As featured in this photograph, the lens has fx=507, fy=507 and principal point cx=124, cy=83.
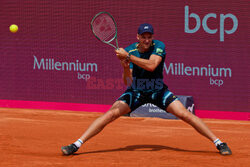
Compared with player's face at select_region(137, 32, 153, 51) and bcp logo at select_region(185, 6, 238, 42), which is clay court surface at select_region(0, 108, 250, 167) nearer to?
player's face at select_region(137, 32, 153, 51)

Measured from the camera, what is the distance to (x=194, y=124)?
6.45 m

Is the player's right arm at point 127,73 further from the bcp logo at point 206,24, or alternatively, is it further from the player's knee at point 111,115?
the bcp logo at point 206,24

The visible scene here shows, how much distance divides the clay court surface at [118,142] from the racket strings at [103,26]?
160cm

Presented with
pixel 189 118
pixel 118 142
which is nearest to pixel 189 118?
pixel 189 118

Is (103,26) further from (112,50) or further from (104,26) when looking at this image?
(112,50)

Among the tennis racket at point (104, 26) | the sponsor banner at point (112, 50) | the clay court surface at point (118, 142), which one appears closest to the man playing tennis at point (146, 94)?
the clay court surface at point (118, 142)

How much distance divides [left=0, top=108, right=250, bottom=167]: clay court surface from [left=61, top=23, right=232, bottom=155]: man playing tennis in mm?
300

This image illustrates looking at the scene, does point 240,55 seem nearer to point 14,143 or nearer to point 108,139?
point 108,139

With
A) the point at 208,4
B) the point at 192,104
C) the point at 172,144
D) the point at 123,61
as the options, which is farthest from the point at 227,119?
the point at 123,61

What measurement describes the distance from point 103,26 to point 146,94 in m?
1.19

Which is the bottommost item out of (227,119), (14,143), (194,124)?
(227,119)

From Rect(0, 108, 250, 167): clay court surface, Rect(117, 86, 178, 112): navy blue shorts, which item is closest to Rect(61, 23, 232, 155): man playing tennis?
Rect(117, 86, 178, 112): navy blue shorts

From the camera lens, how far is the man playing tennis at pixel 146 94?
6402 millimetres

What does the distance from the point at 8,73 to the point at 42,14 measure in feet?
5.56
